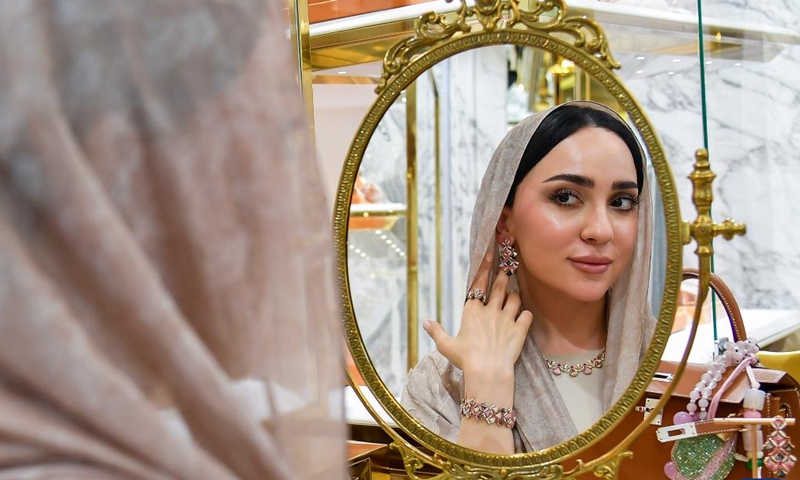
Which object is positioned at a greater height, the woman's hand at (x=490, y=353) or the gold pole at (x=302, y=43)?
the gold pole at (x=302, y=43)

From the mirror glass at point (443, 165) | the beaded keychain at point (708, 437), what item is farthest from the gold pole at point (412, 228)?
the beaded keychain at point (708, 437)

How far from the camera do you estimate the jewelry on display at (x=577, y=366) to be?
633mm

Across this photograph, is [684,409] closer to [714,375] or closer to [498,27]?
[714,375]

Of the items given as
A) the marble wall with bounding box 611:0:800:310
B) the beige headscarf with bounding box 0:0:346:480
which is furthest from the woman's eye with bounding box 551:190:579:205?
the marble wall with bounding box 611:0:800:310

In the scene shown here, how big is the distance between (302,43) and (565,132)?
1.02ft

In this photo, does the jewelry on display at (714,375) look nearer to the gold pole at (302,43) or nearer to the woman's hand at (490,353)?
the woman's hand at (490,353)

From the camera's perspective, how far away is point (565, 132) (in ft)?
2.10

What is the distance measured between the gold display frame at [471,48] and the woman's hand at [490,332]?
7 centimetres

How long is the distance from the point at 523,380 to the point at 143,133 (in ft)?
1.42

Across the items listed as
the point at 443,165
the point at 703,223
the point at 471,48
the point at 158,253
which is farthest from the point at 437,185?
the point at 158,253

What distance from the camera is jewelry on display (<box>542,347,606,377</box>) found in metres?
0.63

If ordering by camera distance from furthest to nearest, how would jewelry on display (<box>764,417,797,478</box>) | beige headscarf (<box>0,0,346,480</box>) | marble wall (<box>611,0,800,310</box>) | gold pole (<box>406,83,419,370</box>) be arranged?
marble wall (<box>611,0,800,310</box>)
gold pole (<box>406,83,419,370</box>)
jewelry on display (<box>764,417,797,478</box>)
beige headscarf (<box>0,0,346,480</box>)

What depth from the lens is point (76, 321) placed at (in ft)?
0.97

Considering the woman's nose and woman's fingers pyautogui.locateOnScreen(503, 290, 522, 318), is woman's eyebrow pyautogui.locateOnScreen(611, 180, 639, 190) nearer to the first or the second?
the woman's nose
